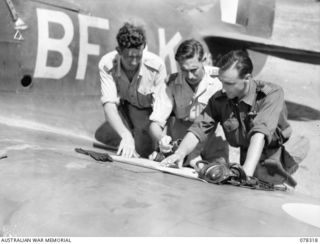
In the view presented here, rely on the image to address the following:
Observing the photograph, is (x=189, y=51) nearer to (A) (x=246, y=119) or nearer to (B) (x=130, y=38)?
(B) (x=130, y=38)

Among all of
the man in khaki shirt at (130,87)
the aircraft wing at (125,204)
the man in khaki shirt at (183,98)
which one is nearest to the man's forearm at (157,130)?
the man in khaki shirt at (183,98)

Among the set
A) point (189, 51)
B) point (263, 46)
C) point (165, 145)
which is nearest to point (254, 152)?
point (165, 145)

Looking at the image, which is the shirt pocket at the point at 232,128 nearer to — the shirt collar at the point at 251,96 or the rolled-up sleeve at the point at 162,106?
the shirt collar at the point at 251,96

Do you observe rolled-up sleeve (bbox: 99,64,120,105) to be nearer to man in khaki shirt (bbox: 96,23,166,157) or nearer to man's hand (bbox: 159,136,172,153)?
man in khaki shirt (bbox: 96,23,166,157)

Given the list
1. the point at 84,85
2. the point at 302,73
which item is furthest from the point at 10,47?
the point at 302,73

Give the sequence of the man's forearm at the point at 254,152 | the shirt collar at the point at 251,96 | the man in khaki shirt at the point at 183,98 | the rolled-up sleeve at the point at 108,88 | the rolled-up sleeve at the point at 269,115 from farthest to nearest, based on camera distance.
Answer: the rolled-up sleeve at the point at 108,88 < the man in khaki shirt at the point at 183,98 < the shirt collar at the point at 251,96 < the rolled-up sleeve at the point at 269,115 < the man's forearm at the point at 254,152

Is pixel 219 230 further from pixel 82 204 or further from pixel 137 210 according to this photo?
pixel 82 204

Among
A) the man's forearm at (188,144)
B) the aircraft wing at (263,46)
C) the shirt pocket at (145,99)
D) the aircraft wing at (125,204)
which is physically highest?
the aircraft wing at (263,46)

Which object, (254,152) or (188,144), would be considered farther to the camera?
(188,144)

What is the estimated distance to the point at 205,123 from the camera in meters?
4.30

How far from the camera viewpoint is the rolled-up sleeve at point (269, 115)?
4004 millimetres

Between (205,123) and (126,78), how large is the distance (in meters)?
0.99

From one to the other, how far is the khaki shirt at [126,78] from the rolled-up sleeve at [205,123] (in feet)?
2.23

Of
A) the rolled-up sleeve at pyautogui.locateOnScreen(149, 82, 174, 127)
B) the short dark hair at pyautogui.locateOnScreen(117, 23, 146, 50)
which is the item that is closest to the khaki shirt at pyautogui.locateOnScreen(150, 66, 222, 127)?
the rolled-up sleeve at pyautogui.locateOnScreen(149, 82, 174, 127)
